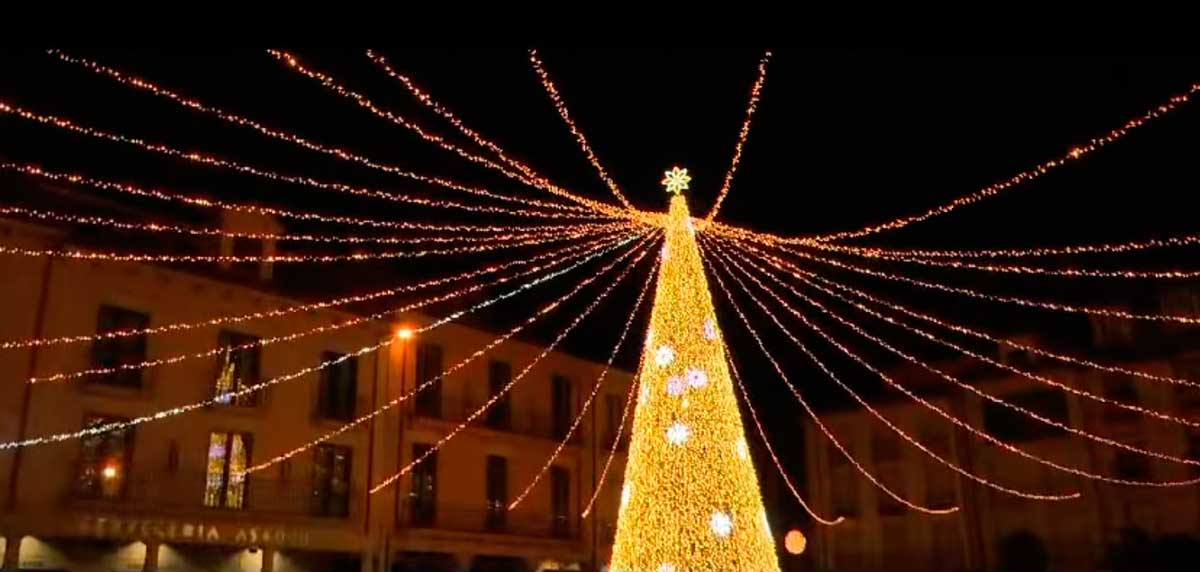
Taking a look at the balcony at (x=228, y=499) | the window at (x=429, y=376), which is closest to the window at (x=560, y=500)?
the window at (x=429, y=376)

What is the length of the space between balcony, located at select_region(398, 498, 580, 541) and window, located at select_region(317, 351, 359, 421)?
2.39 m

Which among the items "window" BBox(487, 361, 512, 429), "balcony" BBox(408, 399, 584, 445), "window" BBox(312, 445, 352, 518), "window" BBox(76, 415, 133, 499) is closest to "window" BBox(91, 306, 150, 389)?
"window" BBox(76, 415, 133, 499)

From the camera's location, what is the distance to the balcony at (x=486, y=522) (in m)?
23.6

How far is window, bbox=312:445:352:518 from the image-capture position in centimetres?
2233

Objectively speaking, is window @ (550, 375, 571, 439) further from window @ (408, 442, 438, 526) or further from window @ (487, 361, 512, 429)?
window @ (408, 442, 438, 526)

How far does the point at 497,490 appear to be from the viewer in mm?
26109

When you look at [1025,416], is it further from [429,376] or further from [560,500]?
[429,376]

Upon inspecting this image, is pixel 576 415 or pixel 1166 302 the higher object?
pixel 1166 302

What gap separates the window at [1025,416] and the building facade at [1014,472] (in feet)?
0.11

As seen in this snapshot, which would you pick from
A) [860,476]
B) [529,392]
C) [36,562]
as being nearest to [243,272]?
[36,562]

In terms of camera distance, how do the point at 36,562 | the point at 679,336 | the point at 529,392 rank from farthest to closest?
the point at 529,392, the point at 36,562, the point at 679,336

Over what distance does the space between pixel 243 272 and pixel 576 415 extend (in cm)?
1035

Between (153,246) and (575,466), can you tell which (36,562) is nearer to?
(153,246)

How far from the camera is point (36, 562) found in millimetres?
18250
